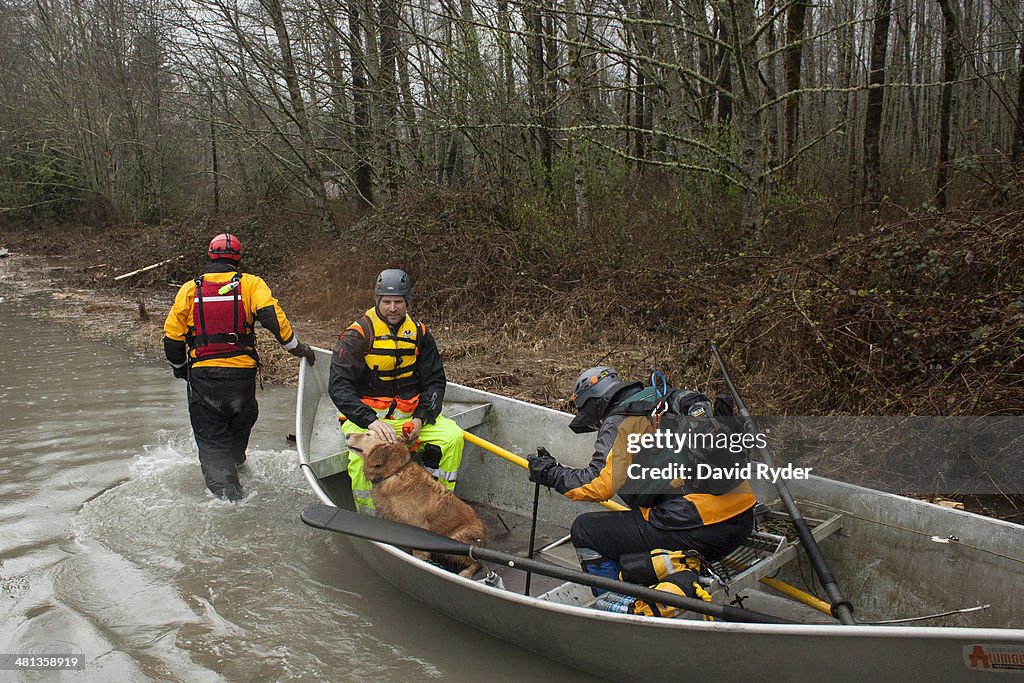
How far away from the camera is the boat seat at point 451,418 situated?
Answer: 5402 mm

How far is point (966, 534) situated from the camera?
3658 millimetres

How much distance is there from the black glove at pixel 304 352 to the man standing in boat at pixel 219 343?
0.15 m

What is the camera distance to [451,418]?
232 inches

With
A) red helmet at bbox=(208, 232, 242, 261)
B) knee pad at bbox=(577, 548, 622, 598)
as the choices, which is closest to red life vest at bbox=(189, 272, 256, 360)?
red helmet at bbox=(208, 232, 242, 261)

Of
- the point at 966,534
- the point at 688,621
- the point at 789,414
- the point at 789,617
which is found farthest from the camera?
the point at 789,414

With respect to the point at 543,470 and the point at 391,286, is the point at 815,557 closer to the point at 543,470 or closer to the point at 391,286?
the point at 543,470

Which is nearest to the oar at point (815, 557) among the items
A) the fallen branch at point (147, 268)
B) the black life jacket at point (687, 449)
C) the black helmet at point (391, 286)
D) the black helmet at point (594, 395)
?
the black life jacket at point (687, 449)

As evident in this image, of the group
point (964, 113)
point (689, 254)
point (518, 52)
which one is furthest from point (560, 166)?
point (964, 113)

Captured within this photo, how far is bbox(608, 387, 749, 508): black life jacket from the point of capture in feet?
11.5

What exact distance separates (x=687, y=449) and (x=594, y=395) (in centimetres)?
53

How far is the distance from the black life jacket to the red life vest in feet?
10.4

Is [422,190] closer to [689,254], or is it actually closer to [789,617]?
[689,254]

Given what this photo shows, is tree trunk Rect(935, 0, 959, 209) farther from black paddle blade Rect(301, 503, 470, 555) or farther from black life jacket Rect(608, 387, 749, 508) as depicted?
black paddle blade Rect(301, 503, 470, 555)

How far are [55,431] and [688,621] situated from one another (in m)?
7.12
